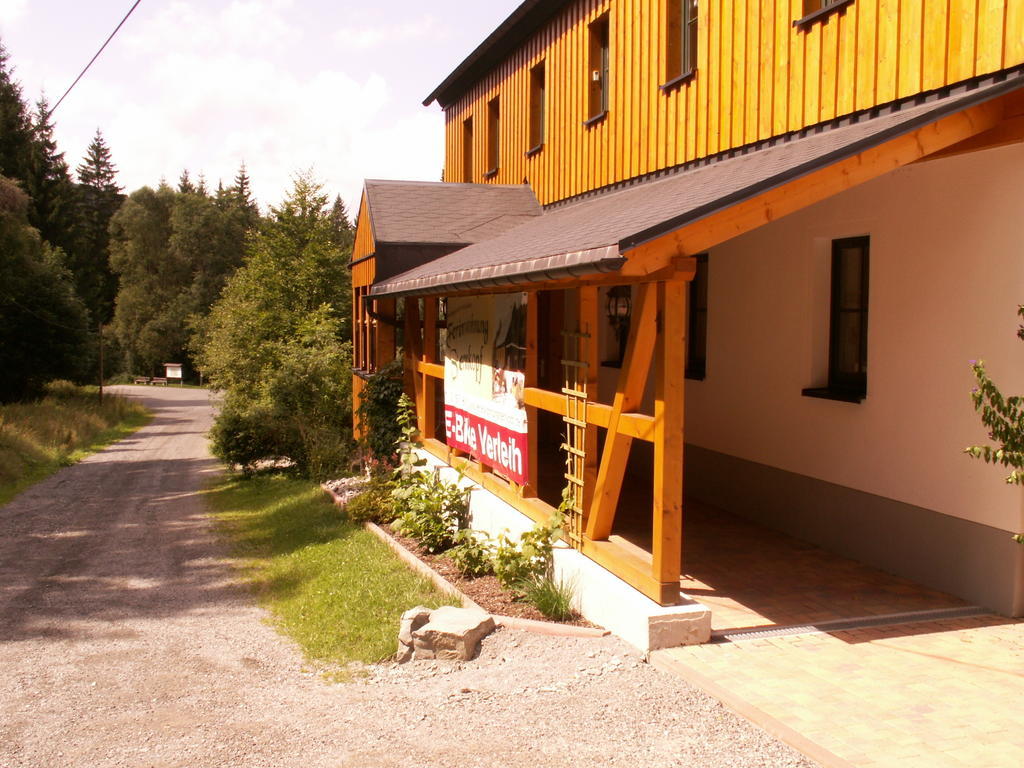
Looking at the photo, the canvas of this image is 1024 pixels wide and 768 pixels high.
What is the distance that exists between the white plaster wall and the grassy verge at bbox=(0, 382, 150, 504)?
15.8 m

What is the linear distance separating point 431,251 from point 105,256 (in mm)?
61556

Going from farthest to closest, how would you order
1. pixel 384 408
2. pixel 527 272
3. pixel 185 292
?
pixel 185 292 → pixel 384 408 → pixel 527 272

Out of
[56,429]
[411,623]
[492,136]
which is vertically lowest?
[56,429]

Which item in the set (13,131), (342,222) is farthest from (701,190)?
(342,222)

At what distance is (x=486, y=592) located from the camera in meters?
7.62

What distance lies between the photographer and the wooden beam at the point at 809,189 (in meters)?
5.26

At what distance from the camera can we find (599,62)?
12016 mm

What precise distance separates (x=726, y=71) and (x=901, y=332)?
330 cm

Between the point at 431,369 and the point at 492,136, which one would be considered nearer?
the point at 431,369

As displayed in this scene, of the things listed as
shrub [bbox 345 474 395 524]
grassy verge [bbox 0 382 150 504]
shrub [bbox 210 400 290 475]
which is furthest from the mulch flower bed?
grassy verge [bbox 0 382 150 504]

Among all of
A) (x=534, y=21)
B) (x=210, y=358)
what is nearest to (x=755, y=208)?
(x=534, y=21)

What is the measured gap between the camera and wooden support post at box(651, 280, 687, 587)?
18.0 feet

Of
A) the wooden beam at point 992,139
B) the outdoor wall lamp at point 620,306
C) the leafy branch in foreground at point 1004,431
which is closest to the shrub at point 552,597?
the leafy branch in foreground at point 1004,431

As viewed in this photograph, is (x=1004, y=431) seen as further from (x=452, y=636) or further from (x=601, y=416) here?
(x=452, y=636)
